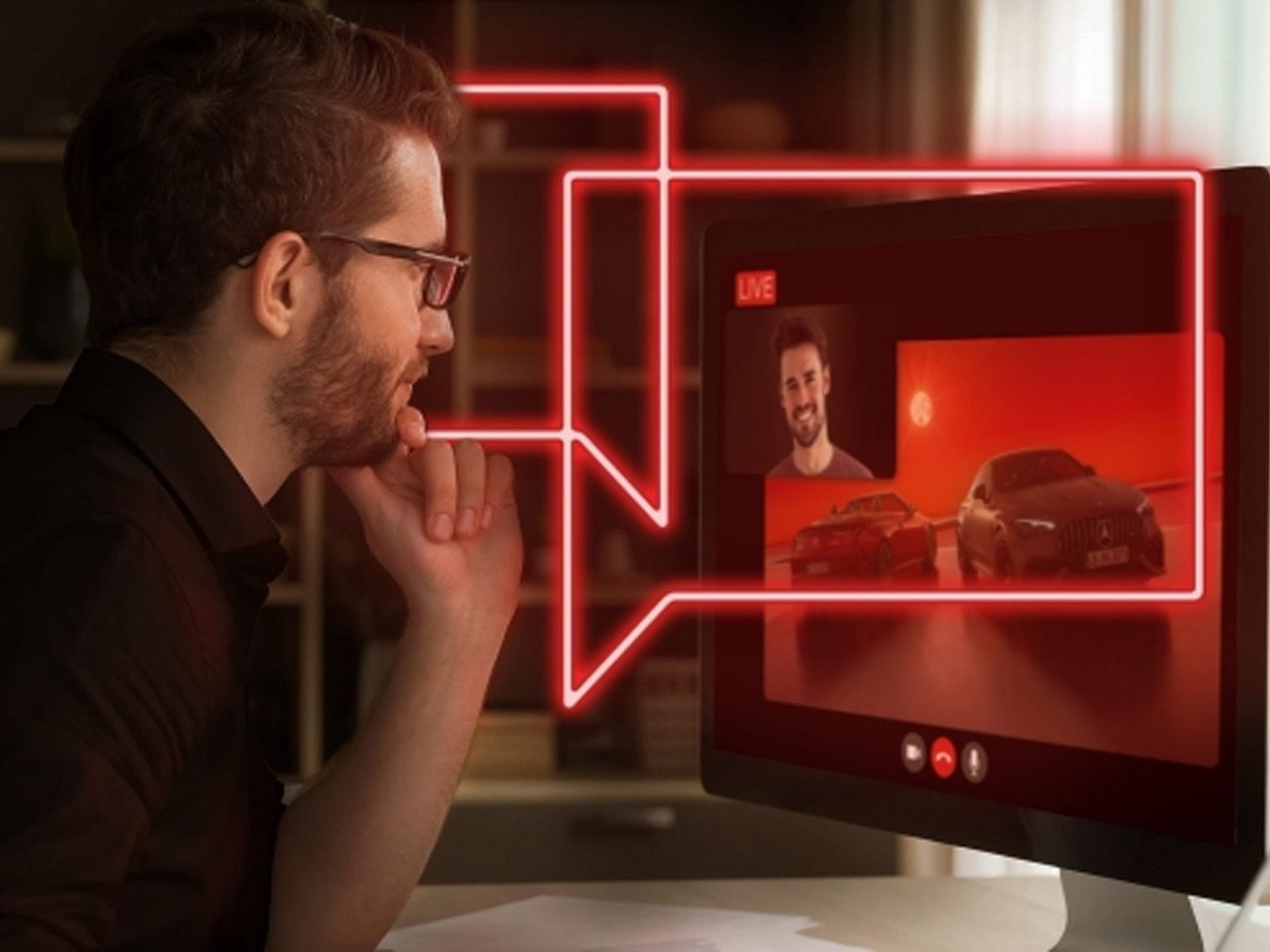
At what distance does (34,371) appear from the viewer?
355cm

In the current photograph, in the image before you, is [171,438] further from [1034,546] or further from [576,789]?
[576,789]

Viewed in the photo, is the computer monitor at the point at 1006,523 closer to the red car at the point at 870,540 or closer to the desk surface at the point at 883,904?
the red car at the point at 870,540

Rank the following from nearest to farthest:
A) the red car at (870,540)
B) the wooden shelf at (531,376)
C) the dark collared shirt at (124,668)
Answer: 1. the dark collared shirt at (124,668)
2. the red car at (870,540)
3. the wooden shelf at (531,376)

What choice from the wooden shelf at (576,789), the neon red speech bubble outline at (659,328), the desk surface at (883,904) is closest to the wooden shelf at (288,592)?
the wooden shelf at (576,789)

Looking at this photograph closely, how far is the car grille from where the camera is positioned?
121cm

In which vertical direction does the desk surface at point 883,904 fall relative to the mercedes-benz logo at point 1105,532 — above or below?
below

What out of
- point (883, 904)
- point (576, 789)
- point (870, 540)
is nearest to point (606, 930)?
point (883, 904)

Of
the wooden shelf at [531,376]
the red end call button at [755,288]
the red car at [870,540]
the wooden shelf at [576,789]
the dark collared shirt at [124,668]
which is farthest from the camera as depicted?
the wooden shelf at [531,376]

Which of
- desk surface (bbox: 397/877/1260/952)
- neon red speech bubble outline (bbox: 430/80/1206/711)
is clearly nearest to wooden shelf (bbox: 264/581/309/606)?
desk surface (bbox: 397/877/1260/952)

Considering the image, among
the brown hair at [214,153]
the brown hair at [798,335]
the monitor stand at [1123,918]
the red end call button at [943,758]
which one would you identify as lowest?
the monitor stand at [1123,918]

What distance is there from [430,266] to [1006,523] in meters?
0.51

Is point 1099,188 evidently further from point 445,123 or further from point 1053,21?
point 1053,21

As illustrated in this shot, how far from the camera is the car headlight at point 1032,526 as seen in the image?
4.08 ft

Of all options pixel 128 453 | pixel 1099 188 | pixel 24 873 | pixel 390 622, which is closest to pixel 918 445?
pixel 1099 188
